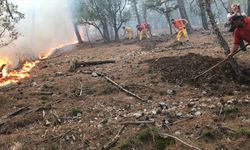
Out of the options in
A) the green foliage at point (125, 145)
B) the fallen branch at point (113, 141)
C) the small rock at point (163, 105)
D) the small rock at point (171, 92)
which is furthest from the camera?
the small rock at point (171, 92)

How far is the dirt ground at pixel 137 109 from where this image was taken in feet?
25.2

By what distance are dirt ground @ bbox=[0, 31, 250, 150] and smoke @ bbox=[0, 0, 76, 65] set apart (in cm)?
1823

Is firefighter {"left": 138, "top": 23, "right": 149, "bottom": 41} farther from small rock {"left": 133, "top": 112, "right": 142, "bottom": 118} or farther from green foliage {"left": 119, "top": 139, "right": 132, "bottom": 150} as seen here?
green foliage {"left": 119, "top": 139, "right": 132, "bottom": 150}

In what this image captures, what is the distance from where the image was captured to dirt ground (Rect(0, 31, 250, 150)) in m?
7.69

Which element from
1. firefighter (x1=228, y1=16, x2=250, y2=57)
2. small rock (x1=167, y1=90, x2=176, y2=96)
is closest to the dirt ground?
small rock (x1=167, y1=90, x2=176, y2=96)

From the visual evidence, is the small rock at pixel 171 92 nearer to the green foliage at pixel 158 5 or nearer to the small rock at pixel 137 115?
the small rock at pixel 137 115

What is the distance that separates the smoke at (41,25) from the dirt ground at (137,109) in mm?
18229

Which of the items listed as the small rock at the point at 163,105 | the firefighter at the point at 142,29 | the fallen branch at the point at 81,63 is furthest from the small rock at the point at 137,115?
the firefighter at the point at 142,29

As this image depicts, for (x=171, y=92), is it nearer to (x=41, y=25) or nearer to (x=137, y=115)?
(x=137, y=115)

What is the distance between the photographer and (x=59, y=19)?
143 ft

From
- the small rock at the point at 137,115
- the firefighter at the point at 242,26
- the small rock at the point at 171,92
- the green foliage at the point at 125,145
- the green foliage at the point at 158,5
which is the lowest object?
the green foliage at the point at 125,145

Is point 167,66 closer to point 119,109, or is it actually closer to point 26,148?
point 119,109

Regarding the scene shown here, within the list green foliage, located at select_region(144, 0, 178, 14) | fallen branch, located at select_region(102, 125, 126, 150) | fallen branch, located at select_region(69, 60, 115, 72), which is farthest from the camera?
green foliage, located at select_region(144, 0, 178, 14)

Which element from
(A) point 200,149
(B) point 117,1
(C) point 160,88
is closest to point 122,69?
(C) point 160,88
